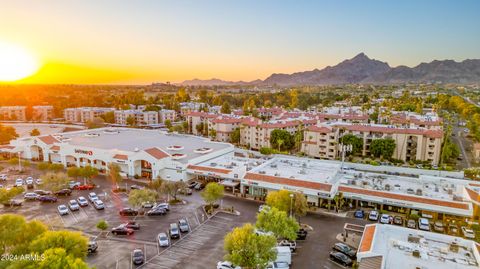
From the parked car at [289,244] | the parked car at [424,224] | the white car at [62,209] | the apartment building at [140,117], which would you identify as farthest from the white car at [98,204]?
the apartment building at [140,117]

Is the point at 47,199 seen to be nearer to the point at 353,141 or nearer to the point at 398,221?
the point at 398,221

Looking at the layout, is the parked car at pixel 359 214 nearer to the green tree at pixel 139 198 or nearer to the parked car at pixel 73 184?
the green tree at pixel 139 198

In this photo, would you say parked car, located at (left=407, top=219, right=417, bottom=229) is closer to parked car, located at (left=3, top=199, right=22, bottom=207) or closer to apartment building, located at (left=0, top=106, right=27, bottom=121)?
parked car, located at (left=3, top=199, right=22, bottom=207)

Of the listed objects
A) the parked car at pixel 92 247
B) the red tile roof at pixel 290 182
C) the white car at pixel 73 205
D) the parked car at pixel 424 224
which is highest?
the red tile roof at pixel 290 182

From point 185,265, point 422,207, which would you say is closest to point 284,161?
point 422,207

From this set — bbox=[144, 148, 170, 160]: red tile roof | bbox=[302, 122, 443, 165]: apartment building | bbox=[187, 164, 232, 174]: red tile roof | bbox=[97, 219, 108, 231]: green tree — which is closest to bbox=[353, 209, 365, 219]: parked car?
bbox=[187, 164, 232, 174]: red tile roof

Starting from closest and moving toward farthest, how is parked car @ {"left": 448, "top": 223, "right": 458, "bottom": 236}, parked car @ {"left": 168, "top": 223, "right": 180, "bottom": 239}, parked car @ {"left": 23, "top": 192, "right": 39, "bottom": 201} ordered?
parked car @ {"left": 168, "top": 223, "right": 180, "bottom": 239}, parked car @ {"left": 448, "top": 223, "right": 458, "bottom": 236}, parked car @ {"left": 23, "top": 192, "right": 39, "bottom": 201}
